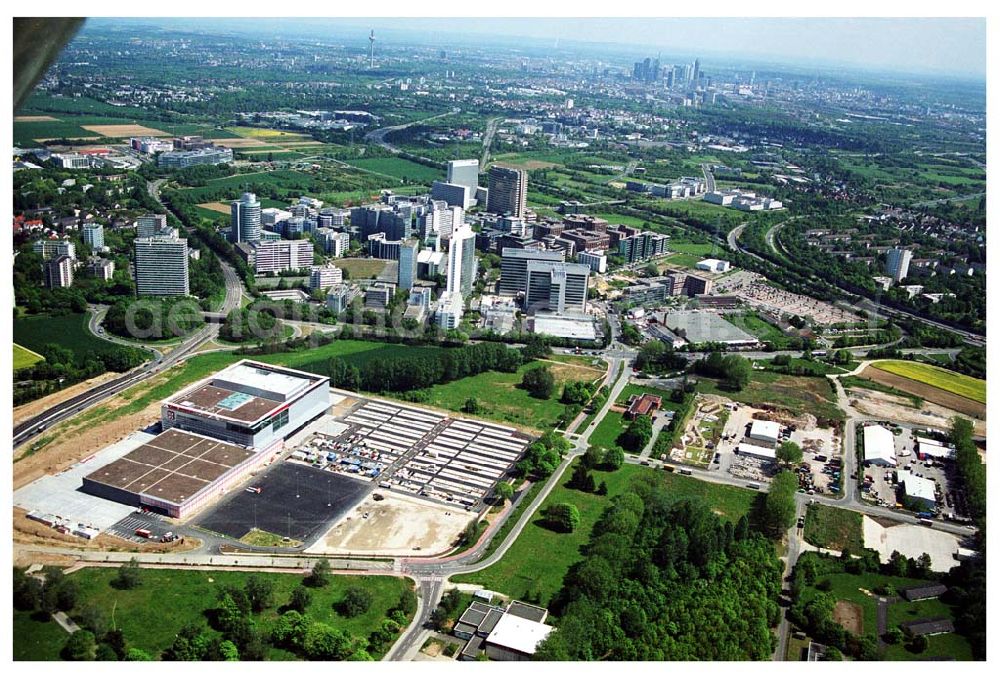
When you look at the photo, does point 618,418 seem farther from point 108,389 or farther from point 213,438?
point 108,389

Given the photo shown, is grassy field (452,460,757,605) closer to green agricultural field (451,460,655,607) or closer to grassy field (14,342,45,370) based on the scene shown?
green agricultural field (451,460,655,607)

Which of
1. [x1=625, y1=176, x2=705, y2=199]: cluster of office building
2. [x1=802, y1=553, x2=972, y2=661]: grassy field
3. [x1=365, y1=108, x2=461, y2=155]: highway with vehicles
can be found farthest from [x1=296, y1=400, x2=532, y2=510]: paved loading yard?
[x1=365, y1=108, x2=461, y2=155]: highway with vehicles

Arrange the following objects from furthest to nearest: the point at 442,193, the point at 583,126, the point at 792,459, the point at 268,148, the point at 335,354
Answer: the point at 583,126, the point at 268,148, the point at 442,193, the point at 335,354, the point at 792,459

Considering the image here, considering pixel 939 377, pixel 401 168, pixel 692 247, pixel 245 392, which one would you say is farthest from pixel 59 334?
pixel 401 168

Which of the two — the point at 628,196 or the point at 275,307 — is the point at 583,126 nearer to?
the point at 628,196

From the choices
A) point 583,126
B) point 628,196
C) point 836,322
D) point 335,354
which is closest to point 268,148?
point 628,196

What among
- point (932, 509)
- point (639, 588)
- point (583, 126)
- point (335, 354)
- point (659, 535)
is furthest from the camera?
point (583, 126)

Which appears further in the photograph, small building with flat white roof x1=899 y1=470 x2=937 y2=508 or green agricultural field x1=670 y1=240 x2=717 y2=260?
green agricultural field x1=670 y1=240 x2=717 y2=260

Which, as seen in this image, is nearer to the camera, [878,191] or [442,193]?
[442,193]
